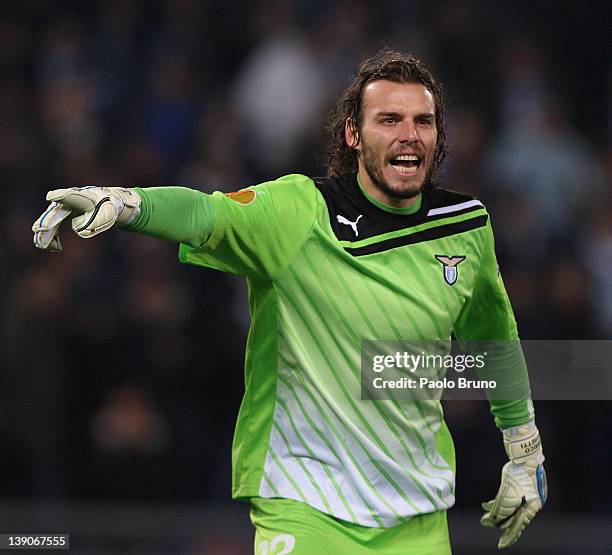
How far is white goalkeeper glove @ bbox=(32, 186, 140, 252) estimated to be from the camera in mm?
3889

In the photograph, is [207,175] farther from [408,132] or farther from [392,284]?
[392,284]

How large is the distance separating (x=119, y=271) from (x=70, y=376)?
0.79m

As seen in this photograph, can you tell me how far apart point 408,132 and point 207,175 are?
458 centimetres

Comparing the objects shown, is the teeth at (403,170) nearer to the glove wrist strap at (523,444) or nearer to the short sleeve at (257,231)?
the short sleeve at (257,231)

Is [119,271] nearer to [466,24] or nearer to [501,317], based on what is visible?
[466,24]

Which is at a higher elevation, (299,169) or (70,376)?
(299,169)

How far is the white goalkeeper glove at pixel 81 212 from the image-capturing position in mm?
3889

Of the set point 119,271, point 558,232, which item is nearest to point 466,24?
point 558,232

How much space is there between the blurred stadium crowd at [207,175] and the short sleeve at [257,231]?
12.5 feet

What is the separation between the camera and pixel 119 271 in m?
8.81

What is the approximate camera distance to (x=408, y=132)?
4.66 m

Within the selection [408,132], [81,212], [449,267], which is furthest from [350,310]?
[81,212]

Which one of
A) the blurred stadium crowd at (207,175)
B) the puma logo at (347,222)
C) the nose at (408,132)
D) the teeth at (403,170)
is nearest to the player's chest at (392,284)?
the puma logo at (347,222)

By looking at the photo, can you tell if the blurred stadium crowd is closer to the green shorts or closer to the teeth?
the green shorts
